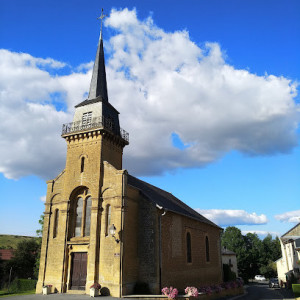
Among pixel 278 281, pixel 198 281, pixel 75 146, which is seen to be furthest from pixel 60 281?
pixel 278 281

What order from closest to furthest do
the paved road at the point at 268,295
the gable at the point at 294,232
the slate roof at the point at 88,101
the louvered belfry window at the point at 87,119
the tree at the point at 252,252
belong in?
the louvered belfry window at the point at 87,119 → the slate roof at the point at 88,101 → the paved road at the point at 268,295 → the gable at the point at 294,232 → the tree at the point at 252,252

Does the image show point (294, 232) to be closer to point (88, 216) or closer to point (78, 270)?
point (88, 216)

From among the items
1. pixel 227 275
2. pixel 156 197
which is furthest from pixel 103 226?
pixel 227 275

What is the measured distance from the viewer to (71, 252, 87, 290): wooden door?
63.9 ft

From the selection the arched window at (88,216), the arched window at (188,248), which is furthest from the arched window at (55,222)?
the arched window at (188,248)

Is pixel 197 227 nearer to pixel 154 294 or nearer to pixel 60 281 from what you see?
pixel 154 294

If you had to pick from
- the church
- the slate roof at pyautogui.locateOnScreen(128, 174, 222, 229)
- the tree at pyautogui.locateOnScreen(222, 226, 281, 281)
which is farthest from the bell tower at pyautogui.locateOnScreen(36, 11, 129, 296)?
the tree at pyautogui.locateOnScreen(222, 226, 281, 281)

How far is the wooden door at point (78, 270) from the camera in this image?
1947 cm

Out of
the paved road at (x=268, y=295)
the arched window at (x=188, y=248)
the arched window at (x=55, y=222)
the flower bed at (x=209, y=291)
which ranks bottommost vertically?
the paved road at (x=268, y=295)

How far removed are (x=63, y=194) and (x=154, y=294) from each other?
9.68 meters

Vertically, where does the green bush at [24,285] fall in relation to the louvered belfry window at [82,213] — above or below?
below

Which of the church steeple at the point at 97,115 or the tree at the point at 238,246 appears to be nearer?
the church steeple at the point at 97,115

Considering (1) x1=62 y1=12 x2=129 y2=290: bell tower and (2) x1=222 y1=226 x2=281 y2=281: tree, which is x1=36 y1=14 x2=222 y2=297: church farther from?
(2) x1=222 y1=226 x2=281 y2=281: tree

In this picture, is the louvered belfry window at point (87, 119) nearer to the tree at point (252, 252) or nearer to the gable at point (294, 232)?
the gable at point (294, 232)
